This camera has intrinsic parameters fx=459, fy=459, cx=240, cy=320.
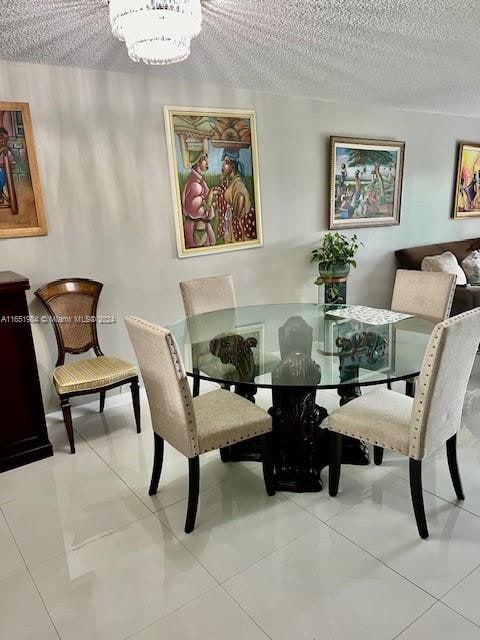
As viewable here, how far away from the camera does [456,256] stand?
5.38 m

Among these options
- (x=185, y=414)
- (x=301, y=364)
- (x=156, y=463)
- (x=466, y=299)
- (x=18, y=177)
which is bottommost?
(x=156, y=463)

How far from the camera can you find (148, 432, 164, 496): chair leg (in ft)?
7.52

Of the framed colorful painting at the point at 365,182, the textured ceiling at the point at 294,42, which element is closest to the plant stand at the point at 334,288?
the framed colorful painting at the point at 365,182

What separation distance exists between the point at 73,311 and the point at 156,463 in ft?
4.30

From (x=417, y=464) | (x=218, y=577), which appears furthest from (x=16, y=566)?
(x=417, y=464)

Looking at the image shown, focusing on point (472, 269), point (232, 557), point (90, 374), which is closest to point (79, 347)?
point (90, 374)

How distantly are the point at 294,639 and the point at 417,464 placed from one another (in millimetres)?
831

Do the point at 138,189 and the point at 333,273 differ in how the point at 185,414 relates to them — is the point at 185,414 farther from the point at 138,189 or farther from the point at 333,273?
the point at 333,273

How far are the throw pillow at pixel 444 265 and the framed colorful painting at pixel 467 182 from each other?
3.46 ft

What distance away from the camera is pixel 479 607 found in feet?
5.29

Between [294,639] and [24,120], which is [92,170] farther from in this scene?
[294,639]

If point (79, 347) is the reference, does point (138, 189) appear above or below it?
above

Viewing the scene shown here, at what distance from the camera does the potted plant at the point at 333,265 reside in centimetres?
414

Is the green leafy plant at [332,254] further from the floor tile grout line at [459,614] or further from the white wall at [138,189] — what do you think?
the floor tile grout line at [459,614]
